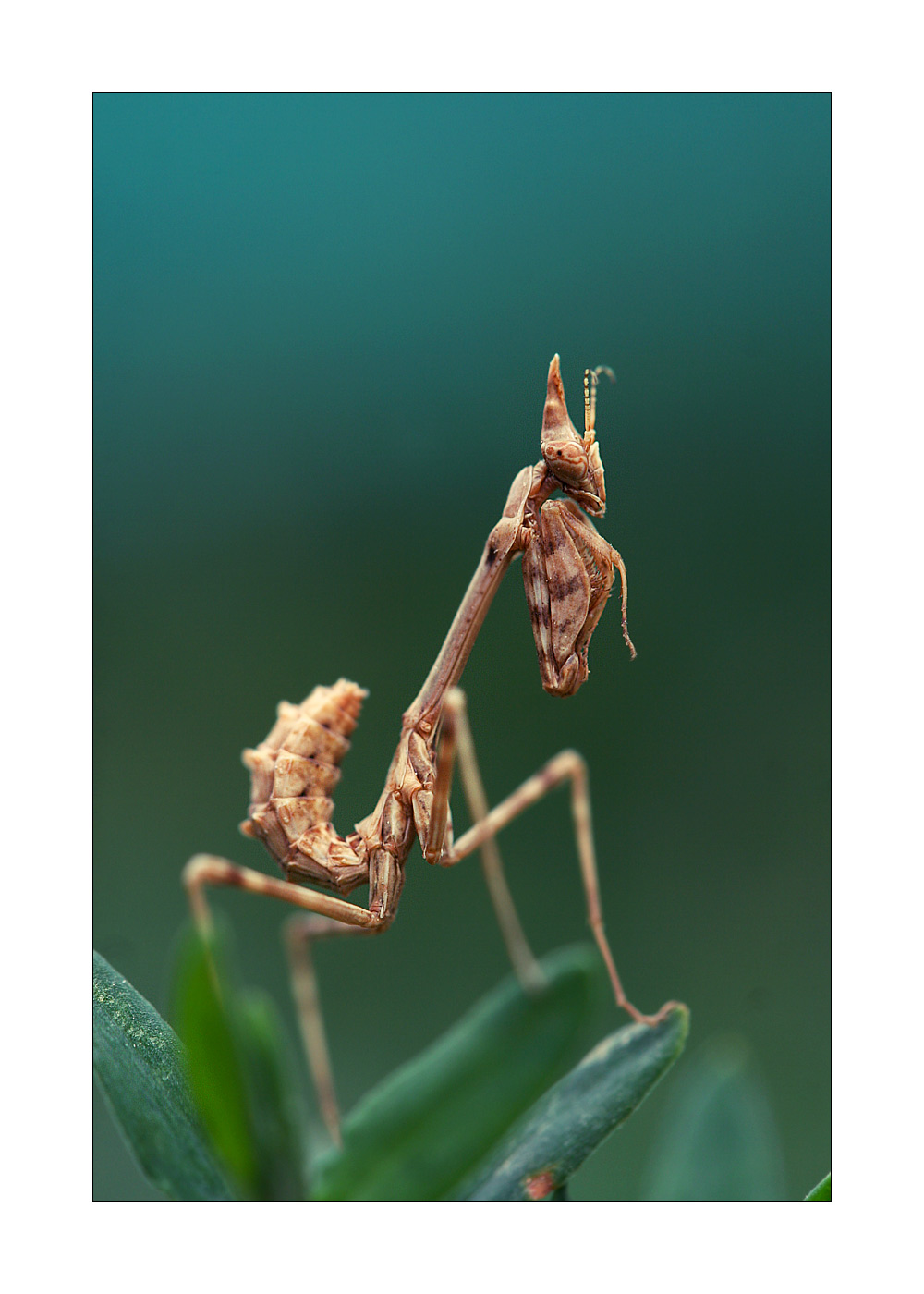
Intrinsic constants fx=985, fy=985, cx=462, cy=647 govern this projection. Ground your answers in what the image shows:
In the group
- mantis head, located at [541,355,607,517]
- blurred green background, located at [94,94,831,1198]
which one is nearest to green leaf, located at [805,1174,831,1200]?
blurred green background, located at [94,94,831,1198]

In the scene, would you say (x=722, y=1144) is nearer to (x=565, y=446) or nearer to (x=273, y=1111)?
(x=273, y=1111)

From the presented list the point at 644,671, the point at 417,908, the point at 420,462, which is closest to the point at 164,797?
the point at 417,908

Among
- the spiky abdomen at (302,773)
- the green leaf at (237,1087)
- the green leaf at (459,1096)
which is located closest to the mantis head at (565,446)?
the spiky abdomen at (302,773)

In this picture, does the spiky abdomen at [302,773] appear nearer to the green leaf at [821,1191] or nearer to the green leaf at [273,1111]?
the green leaf at [273,1111]

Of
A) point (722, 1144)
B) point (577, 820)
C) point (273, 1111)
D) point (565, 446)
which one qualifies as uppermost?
point (565, 446)

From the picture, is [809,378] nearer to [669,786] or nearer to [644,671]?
[644,671]

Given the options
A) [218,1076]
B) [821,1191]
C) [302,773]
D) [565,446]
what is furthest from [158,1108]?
[565,446]

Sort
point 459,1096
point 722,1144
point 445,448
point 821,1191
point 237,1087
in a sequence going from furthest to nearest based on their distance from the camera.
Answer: point 445,448, point 722,1144, point 459,1096, point 821,1191, point 237,1087
